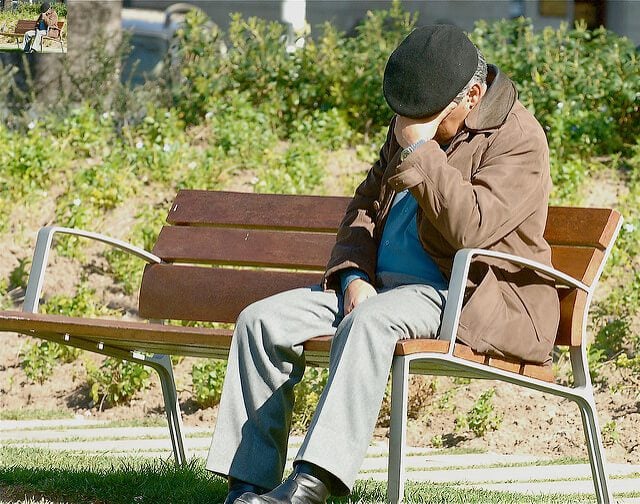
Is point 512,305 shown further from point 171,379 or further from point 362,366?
point 171,379

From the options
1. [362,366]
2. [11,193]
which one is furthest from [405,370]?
[11,193]

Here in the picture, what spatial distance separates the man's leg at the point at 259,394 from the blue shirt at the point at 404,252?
33 cm

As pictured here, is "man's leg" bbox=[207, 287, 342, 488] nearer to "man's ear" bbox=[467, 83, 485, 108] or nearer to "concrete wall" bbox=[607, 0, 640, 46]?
"man's ear" bbox=[467, 83, 485, 108]

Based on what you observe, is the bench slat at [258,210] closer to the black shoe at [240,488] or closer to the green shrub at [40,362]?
the black shoe at [240,488]

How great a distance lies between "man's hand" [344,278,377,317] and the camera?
3.25m

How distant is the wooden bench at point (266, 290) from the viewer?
9.85 ft

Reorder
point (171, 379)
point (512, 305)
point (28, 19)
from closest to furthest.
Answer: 1. point (512, 305)
2. point (171, 379)
3. point (28, 19)

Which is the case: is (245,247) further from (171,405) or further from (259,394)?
(259,394)

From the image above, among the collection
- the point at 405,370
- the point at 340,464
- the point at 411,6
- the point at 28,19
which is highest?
the point at 28,19

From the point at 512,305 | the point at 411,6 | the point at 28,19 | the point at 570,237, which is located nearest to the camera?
the point at 512,305

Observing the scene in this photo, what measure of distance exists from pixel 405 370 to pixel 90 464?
1.66 meters

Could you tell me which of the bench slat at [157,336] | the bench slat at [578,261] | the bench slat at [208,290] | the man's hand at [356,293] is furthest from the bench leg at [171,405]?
the bench slat at [578,261]

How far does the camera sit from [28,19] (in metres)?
Answer: 4.41

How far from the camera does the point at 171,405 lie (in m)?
4.09
